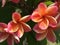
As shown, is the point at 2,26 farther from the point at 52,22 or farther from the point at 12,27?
the point at 52,22

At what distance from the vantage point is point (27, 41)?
0.86 metres

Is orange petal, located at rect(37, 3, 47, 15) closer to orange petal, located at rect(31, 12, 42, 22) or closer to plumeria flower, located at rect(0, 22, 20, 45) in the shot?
orange petal, located at rect(31, 12, 42, 22)

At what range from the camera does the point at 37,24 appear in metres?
0.71

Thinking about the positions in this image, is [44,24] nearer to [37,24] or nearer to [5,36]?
[37,24]

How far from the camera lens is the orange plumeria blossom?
0.70m

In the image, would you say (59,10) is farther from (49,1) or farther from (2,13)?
(2,13)

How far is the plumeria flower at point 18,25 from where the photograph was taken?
70 cm

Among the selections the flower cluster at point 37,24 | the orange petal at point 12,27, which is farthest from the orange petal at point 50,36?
the orange petal at point 12,27

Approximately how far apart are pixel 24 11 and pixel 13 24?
11 centimetres

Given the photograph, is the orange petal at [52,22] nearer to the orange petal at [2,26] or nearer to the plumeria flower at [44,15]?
the plumeria flower at [44,15]

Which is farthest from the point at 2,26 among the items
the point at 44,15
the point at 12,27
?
the point at 44,15

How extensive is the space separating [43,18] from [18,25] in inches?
3.2

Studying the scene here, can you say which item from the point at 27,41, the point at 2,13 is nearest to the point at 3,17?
the point at 2,13

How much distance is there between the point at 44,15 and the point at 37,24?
4 centimetres
